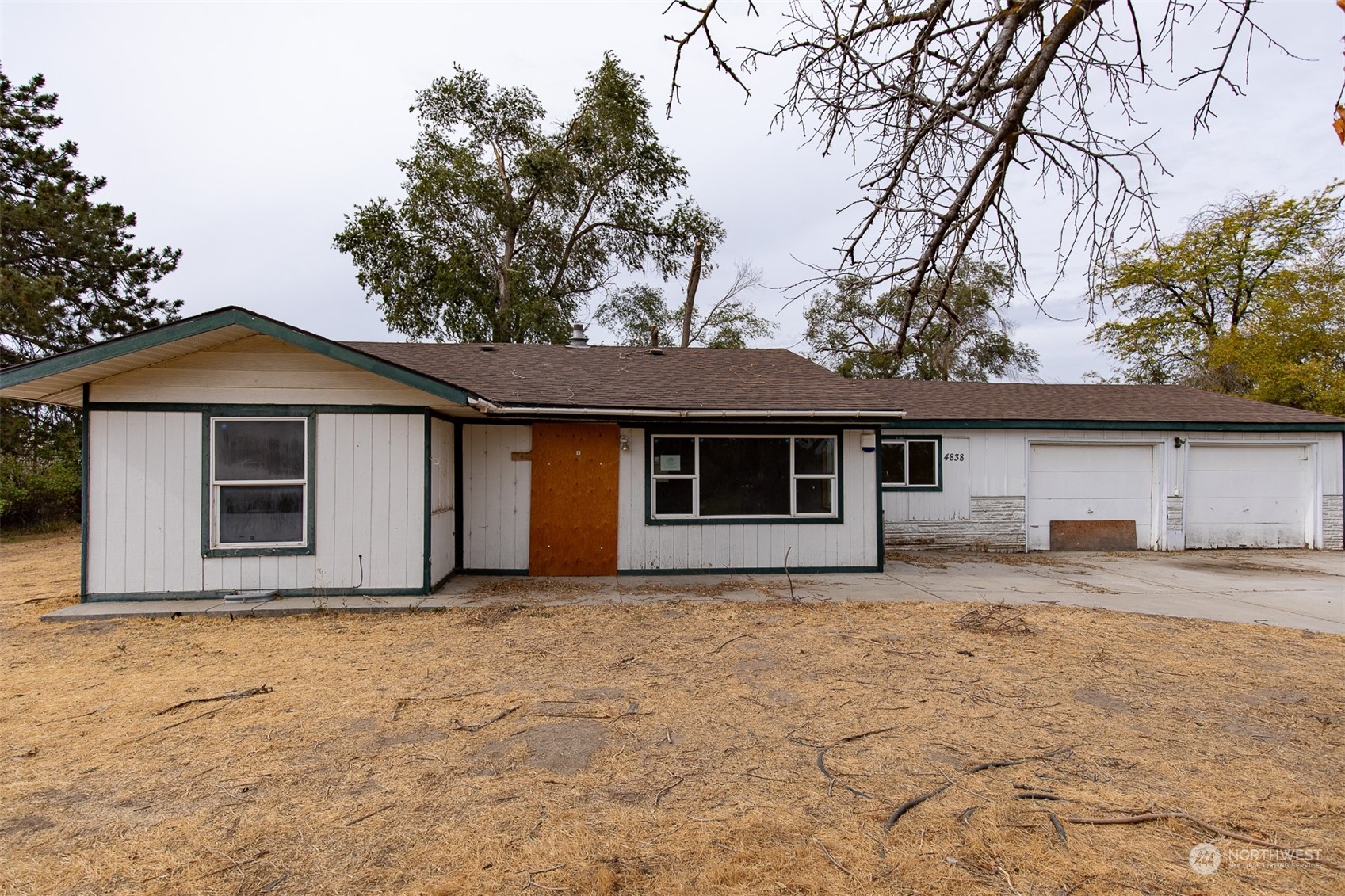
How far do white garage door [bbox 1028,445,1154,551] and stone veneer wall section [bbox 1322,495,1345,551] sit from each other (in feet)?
11.5

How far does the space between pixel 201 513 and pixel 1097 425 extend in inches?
557

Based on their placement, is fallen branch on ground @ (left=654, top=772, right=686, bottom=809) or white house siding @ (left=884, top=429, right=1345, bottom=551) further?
white house siding @ (left=884, top=429, right=1345, bottom=551)

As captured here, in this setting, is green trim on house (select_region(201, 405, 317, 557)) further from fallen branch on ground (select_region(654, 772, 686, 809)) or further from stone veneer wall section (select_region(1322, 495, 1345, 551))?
stone veneer wall section (select_region(1322, 495, 1345, 551))

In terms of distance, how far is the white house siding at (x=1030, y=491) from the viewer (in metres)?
12.5

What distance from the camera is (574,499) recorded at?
380 inches

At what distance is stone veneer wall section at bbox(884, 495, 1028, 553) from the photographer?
41.1 feet

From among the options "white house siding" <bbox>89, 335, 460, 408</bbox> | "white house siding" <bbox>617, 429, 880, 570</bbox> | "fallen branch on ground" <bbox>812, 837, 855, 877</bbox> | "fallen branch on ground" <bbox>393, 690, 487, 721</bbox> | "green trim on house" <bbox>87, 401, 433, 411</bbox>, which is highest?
"white house siding" <bbox>89, 335, 460, 408</bbox>

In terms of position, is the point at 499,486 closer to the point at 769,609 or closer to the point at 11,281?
the point at 769,609

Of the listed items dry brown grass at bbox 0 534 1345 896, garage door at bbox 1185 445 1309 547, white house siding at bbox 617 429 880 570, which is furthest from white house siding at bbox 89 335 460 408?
garage door at bbox 1185 445 1309 547

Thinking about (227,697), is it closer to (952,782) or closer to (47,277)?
(952,782)

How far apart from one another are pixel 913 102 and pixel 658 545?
23.9ft

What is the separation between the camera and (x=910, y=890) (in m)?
2.57

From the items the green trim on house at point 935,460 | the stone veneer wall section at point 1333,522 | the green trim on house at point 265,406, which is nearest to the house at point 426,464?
the green trim on house at point 265,406

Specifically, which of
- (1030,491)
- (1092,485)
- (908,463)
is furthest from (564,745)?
(1092,485)
